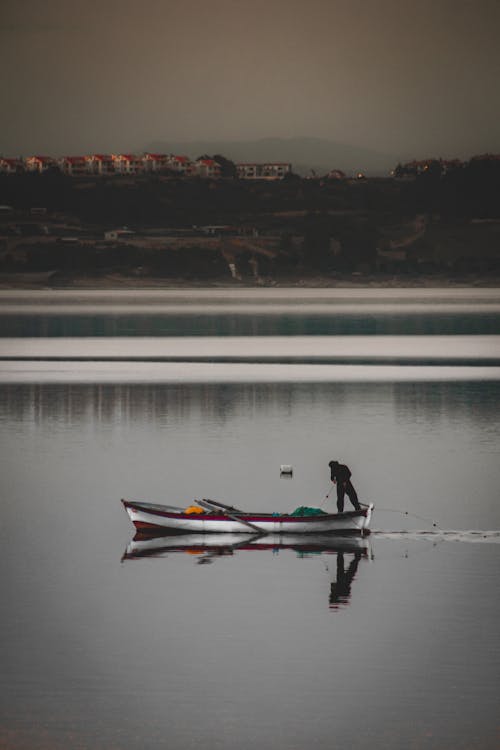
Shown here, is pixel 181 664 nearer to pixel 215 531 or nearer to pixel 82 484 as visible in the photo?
pixel 215 531

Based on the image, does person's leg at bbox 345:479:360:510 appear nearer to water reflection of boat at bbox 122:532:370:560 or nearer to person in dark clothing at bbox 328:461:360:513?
person in dark clothing at bbox 328:461:360:513

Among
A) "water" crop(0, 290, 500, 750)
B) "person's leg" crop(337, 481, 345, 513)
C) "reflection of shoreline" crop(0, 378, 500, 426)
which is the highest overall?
"reflection of shoreline" crop(0, 378, 500, 426)

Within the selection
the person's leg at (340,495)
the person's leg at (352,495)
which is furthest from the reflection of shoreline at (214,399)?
the person's leg at (352,495)

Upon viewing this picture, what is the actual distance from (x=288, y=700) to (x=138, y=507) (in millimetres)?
8731

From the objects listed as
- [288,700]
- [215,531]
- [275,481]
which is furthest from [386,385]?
[288,700]

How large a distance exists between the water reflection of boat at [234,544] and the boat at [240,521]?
0.12 metres

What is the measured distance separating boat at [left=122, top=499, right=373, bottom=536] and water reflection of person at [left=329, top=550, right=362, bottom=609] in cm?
73

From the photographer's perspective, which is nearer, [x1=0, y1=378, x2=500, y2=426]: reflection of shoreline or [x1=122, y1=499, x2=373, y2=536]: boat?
[x1=122, y1=499, x2=373, y2=536]: boat

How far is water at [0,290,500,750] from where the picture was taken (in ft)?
42.5

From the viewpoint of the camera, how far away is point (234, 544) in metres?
21.4

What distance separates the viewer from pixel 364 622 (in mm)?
16453

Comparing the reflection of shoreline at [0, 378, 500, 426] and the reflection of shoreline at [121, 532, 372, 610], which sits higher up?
the reflection of shoreline at [0, 378, 500, 426]

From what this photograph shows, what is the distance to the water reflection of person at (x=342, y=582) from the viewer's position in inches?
695

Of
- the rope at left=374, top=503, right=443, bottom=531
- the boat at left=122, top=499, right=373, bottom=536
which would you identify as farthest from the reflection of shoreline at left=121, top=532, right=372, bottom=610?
the rope at left=374, top=503, right=443, bottom=531
